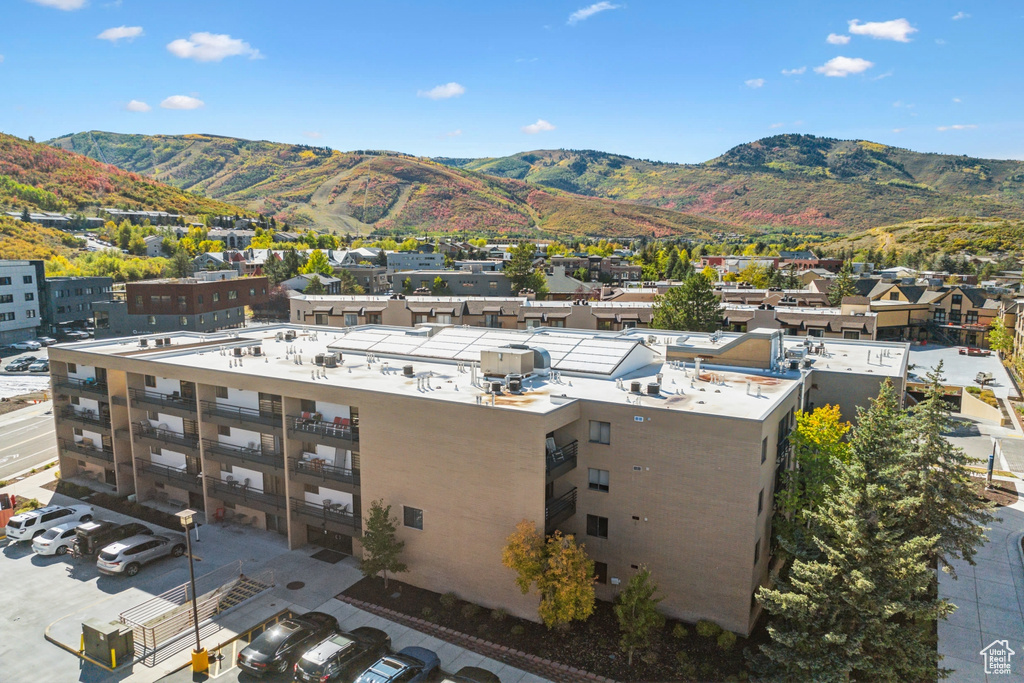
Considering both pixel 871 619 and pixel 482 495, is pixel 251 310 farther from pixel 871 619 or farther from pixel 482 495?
pixel 871 619

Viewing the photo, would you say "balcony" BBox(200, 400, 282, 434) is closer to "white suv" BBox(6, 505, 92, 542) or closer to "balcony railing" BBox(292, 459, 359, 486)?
"balcony railing" BBox(292, 459, 359, 486)

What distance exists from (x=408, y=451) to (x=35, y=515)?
23.7 m

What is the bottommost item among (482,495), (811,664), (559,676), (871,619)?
(559,676)

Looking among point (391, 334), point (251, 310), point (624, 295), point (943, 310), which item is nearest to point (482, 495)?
point (391, 334)

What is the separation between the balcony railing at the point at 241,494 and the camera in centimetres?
3247

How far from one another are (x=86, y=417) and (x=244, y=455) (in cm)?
1600

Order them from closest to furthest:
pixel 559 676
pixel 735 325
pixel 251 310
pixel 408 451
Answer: pixel 559 676 < pixel 408 451 < pixel 735 325 < pixel 251 310

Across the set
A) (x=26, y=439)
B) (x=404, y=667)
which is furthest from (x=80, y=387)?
(x=404, y=667)

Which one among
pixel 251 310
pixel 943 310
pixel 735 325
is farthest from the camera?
pixel 251 310

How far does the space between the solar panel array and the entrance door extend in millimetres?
11880

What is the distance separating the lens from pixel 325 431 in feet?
101

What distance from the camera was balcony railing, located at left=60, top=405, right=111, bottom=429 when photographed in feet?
130

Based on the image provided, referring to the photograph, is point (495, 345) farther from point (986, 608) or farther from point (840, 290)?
point (840, 290)

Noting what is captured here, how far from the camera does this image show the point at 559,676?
890 inches
